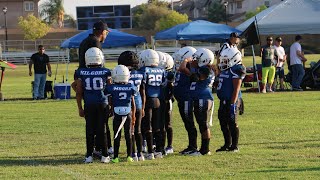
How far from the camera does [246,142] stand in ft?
47.2

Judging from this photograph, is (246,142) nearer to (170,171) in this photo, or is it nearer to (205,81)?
(205,81)

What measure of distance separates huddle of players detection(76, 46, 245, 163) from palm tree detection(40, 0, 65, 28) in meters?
101

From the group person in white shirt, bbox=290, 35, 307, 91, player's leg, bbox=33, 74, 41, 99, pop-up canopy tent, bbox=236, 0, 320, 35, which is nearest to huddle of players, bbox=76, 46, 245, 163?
player's leg, bbox=33, 74, 41, 99

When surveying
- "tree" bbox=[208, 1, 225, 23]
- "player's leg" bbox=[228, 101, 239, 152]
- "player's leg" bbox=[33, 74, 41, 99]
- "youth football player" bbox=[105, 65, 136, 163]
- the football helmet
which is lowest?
"player's leg" bbox=[33, 74, 41, 99]

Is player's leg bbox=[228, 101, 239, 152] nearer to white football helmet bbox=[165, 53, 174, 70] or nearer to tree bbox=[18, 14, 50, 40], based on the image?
white football helmet bbox=[165, 53, 174, 70]

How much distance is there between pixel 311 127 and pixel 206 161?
16.3 feet

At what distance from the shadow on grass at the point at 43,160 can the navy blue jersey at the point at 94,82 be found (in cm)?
100

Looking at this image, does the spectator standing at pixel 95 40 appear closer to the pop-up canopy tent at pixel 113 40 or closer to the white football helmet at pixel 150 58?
the white football helmet at pixel 150 58

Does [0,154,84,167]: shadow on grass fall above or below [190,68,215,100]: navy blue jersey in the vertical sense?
below

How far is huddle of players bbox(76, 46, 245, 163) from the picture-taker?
12.2 metres

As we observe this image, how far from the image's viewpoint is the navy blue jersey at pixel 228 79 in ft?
42.3

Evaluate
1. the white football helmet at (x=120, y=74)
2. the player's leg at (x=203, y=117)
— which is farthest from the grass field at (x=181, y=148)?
the white football helmet at (x=120, y=74)

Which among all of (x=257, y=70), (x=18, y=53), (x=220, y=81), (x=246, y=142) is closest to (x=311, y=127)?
(x=246, y=142)

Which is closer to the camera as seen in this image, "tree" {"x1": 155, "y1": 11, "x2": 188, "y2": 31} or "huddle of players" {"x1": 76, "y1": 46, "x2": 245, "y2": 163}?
"huddle of players" {"x1": 76, "y1": 46, "x2": 245, "y2": 163}
